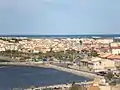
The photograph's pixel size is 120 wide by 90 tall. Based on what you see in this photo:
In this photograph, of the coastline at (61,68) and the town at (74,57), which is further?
the town at (74,57)

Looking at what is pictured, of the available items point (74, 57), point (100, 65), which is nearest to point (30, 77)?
point (100, 65)

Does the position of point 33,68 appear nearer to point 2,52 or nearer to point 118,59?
point 118,59

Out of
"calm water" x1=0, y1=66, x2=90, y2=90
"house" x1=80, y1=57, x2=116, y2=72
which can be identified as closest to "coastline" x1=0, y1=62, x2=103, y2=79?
"calm water" x1=0, y1=66, x2=90, y2=90

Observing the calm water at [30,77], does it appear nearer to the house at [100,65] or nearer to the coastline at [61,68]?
the coastline at [61,68]

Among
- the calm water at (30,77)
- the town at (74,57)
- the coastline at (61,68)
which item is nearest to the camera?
the calm water at (30,77)

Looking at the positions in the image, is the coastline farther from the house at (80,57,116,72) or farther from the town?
the house at (80,57,116,72)

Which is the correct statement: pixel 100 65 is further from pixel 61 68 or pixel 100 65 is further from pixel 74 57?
pixel 74 57

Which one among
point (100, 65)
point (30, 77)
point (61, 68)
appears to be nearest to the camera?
point (30, 77)

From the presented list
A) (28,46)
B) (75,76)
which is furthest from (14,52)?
(75,76)

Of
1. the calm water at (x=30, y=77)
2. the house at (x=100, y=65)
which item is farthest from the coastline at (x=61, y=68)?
the house at (x=100, y=65)
